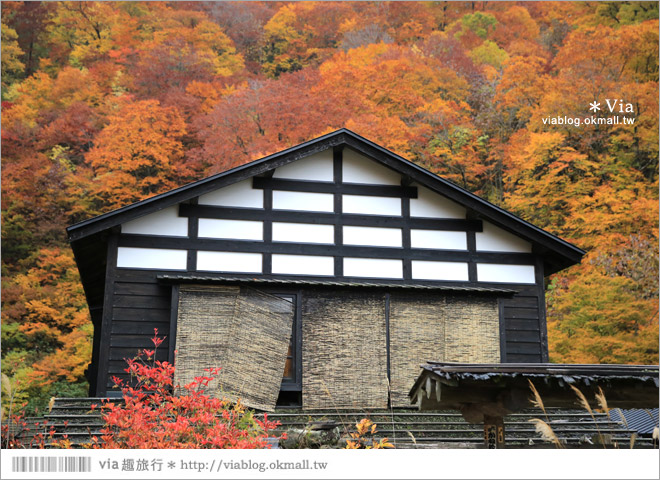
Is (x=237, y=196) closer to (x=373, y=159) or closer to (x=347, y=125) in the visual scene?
(x=373, y=159)

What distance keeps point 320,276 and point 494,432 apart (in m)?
6.39

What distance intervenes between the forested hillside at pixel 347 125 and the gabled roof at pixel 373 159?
5.30 metres

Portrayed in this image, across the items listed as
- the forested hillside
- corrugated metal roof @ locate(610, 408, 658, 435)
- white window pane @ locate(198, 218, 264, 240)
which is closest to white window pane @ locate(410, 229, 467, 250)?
white window pane @ locate(198, 218, 264, 240)

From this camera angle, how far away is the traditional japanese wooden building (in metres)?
12.1

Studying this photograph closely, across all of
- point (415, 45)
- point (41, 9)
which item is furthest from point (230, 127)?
point (41, 9)

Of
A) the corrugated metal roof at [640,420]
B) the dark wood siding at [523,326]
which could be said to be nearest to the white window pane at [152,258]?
the dark wood siding at [523,326]

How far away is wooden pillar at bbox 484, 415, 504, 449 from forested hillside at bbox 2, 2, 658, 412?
1175cm

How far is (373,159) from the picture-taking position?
44.7 feet

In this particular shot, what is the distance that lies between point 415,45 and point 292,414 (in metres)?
28.7

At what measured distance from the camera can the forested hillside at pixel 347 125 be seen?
72.9 ft

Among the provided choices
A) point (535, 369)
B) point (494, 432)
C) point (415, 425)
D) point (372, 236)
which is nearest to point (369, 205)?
point (372, 236)

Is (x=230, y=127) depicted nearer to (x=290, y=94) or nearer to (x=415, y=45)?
(x=290, y=94)

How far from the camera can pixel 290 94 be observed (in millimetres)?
28031

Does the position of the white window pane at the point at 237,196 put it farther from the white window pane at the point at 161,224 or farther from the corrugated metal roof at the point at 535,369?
the corrugated metal roof at the point at 535,369
